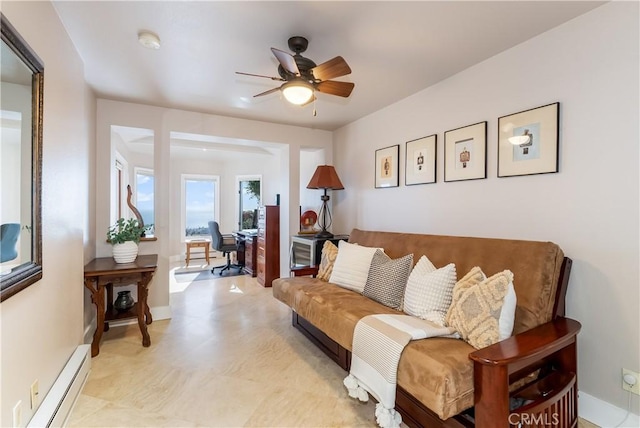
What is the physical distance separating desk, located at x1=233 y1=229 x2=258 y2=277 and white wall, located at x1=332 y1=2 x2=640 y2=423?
374 cm

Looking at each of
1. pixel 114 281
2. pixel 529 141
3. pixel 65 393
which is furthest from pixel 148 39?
pixel 529 141

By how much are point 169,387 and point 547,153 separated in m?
2.96

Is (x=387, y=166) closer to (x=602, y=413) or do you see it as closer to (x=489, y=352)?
(x=489, y=352)

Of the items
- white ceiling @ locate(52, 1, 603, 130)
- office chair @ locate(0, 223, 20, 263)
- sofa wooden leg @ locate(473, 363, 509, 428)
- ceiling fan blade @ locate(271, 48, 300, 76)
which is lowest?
sofa wooden leg @ locate(473, 363, 509, 428)

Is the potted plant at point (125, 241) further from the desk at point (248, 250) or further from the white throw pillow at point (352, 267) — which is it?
the desk at point (248, 250)

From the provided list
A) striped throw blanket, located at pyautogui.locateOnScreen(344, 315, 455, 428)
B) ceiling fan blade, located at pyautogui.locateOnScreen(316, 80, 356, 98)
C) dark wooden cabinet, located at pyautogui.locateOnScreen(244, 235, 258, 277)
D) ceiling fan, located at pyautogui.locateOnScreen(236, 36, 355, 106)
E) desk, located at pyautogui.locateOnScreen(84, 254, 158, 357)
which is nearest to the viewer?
striped throw blanket, located at pyautogui.locateOnScreen(344, 315, 455, 428)

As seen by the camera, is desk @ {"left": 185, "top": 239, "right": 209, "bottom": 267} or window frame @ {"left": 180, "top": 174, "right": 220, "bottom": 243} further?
window frame @ {"left": 180, "top": 174, "right": 220, "bottom": 243}

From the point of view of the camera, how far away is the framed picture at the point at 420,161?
9.59ft

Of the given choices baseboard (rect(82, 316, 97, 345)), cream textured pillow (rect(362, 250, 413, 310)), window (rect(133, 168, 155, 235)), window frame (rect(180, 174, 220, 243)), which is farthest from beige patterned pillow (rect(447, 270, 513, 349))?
window frame (rect(180, 174, 220, 243))

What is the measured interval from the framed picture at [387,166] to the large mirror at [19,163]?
287cm

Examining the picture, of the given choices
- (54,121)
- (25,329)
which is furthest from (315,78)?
(25,329)

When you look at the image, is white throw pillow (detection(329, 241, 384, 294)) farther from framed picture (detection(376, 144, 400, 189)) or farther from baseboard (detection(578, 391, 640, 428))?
baseboard (detection(578, 391, 640, 428))

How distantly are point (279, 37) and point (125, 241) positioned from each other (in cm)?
233

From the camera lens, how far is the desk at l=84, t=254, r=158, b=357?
8.54 feet
